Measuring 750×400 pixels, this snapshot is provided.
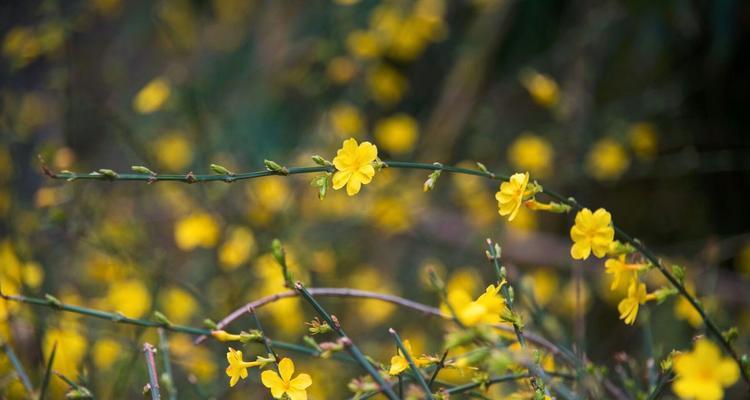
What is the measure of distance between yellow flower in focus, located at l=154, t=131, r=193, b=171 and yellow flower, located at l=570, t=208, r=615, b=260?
6.83 feet

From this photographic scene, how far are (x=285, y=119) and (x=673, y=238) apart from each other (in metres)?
1.45

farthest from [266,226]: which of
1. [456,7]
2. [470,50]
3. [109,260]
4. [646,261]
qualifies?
[646,261]

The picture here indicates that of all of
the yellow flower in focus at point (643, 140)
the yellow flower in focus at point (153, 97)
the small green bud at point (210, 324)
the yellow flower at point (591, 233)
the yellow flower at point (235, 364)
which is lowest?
the yellow flower at point (235, 364)

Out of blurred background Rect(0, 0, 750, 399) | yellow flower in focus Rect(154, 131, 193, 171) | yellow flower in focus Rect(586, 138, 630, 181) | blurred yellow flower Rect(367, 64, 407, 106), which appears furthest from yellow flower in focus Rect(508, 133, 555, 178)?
yellow flower in focus Rect(154, 131, 193, 171)

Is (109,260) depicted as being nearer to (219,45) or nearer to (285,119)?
(285,119)

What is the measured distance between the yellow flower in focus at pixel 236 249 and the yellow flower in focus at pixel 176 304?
142 millimetres

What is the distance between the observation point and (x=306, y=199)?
2617 mm

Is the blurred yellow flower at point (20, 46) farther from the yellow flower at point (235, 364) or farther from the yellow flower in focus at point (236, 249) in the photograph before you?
the yellow flower at point (235, 364)

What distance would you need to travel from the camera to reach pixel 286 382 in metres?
0.77

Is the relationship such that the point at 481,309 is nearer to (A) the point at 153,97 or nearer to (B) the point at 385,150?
(A) the point at 153,97

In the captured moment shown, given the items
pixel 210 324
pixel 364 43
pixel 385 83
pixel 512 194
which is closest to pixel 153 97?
pixel 364 43

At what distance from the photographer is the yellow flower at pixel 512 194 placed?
0.83 meters

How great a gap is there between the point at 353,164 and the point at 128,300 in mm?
1143

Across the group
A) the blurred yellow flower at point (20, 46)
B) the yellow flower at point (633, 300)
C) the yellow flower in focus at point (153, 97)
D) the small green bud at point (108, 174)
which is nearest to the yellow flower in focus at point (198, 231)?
the yellow flower in focus at point (153, 97)
